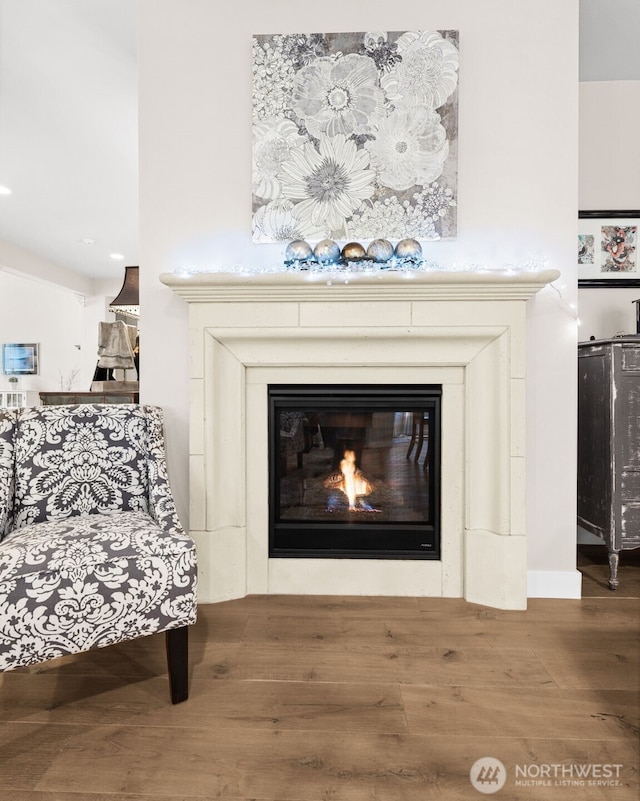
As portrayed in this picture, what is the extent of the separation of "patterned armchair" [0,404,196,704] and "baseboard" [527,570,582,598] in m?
1.60

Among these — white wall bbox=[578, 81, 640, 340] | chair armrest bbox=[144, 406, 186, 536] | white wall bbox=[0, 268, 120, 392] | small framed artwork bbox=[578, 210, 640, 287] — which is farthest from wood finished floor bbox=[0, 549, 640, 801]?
white wall bbox=[0, 268, 120, 392]

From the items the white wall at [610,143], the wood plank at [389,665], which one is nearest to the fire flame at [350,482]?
the wood plank at [389,665]

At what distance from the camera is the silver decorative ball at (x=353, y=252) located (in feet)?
7.15

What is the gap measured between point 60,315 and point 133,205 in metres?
3.82

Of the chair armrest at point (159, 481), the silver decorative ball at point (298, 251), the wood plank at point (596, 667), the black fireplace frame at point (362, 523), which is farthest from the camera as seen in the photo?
the black fireplace frame at point (362, 523)

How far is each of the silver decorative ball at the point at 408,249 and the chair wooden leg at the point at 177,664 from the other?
5.49 feet

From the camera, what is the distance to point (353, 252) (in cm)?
218

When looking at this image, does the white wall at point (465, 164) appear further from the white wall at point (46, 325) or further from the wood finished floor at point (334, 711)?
the white wall at point (46, 325)

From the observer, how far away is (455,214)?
7.52 ft

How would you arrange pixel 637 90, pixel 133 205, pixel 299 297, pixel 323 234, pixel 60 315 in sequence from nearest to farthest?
pixel 299 297
pixel 323 234
pixel 637 90
pixel 133 205
pixel 60 315

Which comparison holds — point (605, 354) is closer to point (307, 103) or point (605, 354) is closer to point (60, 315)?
point (307, 103)

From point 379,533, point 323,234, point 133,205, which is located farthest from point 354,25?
point 133,205

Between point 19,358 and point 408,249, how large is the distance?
7.52 m

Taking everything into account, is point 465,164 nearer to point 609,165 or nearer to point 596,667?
point 609,165
